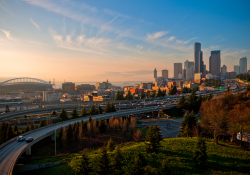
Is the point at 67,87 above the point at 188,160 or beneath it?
above

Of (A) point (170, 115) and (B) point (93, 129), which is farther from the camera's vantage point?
(A) point (170, 115)

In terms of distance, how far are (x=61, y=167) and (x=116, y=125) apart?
14.7m

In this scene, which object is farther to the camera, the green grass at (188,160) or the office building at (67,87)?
the office building at (67,87)

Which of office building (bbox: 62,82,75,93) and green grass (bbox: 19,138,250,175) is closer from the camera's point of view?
green grass (bbox: 19,138,250,175)

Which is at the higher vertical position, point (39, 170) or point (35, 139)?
point (35, 139)

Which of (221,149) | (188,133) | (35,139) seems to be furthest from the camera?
(188,133)

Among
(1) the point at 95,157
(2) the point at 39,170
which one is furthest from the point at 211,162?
(2) the point at 39,170

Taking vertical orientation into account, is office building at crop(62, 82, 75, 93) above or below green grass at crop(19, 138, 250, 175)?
above

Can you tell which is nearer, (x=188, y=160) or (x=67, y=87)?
(x=188, y=160)

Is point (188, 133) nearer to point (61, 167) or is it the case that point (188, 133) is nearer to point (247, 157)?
point (247, 157)

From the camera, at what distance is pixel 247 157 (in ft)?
48.8

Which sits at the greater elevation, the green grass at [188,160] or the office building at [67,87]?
the office building at [67,87]

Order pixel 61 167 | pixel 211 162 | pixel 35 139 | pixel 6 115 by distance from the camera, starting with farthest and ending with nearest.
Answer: pixel 6 115, pixel 35 139, pixel 61 167, pixel 211 162

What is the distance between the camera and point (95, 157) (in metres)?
16.3
